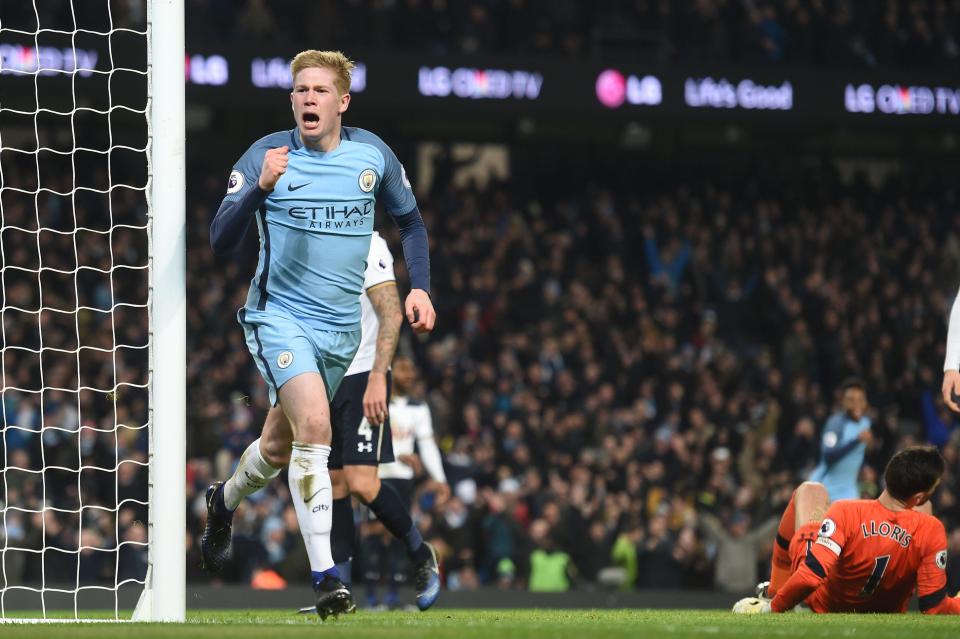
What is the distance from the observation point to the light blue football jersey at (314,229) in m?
6.03

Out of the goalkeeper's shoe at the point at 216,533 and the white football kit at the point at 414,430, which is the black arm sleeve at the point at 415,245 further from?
the white football kit at the point at 414,430

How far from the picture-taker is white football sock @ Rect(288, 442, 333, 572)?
5.86m

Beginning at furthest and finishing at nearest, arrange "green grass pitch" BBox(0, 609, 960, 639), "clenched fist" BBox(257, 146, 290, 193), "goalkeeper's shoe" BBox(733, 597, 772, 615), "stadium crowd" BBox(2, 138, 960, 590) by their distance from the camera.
A: "stadium crowd" BBox(2, 138, 960, 590) → "goalkeeper's shoe" BBox(733, 597, 772, 615) → "clenched fist" BBox(257, 146, 290, 193) → "green grass pitch" BBox(0, 609, 960, 639)

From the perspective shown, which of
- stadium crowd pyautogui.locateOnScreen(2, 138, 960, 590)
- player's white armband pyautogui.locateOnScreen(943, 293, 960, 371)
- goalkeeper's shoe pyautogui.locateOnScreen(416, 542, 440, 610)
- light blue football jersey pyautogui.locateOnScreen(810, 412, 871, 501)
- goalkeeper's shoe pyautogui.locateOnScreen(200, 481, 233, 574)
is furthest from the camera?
stadium crowd pyautogui.locateOnScreen(2, 138, 960, 590)

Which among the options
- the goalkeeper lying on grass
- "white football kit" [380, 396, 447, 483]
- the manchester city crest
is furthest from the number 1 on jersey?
"white football kit" [380, 396, 447, 483]

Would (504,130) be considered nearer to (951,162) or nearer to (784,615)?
(951,162)

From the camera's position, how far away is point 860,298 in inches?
816

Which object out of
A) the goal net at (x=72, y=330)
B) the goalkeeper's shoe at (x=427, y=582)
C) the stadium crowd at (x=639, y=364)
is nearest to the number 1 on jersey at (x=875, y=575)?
the goalkeeper's shoe at (x=427, y=582)

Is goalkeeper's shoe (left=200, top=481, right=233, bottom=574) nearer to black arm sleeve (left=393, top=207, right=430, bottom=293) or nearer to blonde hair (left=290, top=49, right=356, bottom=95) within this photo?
black arm sleeve (left=393, top=207, right=430, bottom=293)

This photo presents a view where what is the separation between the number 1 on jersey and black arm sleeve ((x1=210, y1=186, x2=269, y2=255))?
3205 mm

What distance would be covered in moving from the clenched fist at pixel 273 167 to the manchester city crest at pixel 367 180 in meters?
0.50

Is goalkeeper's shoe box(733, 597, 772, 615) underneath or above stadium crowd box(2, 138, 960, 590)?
underneath

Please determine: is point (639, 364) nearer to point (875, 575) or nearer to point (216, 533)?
point (875, 575)

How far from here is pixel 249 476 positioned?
6410mm
